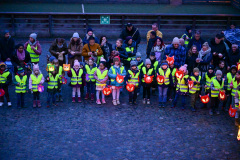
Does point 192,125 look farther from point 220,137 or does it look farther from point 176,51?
point 176,51

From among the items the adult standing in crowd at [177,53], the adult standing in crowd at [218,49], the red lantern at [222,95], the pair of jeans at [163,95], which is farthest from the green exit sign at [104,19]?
the red lantern at [222,95]

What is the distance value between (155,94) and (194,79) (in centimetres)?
198

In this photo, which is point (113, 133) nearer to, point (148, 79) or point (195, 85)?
point (148, 79)

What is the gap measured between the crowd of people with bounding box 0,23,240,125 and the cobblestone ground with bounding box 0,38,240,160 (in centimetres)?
48

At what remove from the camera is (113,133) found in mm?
8992

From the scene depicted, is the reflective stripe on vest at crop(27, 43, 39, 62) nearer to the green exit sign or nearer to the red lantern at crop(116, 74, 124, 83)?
the red lantern at crop(116, 74, 124, 83)

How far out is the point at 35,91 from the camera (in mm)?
10562

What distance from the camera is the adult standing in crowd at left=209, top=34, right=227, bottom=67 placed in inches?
473

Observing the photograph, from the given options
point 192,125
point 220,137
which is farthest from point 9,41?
point 220,137

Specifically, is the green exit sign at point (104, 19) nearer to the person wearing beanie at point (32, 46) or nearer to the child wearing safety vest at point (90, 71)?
the person wearing beanie at point (32, 46)

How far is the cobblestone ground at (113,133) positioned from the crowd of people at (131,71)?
48cm

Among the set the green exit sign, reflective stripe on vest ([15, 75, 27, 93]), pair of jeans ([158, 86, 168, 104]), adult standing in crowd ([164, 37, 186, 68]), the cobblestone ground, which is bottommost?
the cobblestone ground

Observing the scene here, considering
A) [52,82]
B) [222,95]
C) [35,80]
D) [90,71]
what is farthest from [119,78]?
[222,95]

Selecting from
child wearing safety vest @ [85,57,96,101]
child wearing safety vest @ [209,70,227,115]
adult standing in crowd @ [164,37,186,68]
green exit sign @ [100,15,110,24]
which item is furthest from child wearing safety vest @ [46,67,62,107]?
Result: green exit sign @ [100,15,110,24]
